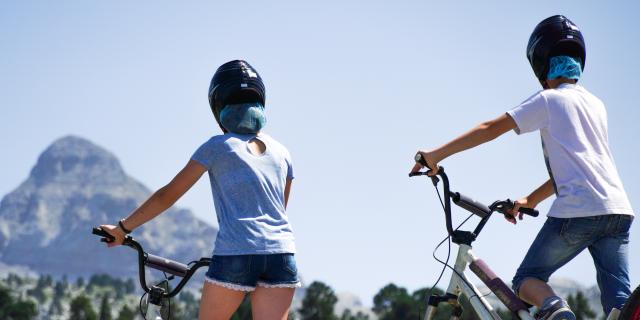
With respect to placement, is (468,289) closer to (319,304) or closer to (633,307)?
(633,307)

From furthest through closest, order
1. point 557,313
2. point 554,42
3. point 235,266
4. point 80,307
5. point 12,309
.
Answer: point 80,307 → point 12,309 → point 554,42 → point 235,266 → point 557,313

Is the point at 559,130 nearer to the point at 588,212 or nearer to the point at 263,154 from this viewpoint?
the point at 588,212

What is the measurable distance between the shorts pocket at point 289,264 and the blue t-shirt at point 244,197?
0.15 feet

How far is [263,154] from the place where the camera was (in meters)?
6.44

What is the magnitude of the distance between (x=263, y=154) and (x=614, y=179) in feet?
7.46

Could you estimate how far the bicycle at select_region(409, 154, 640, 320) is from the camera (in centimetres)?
557

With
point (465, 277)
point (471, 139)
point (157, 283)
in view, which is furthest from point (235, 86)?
point (465, 277)

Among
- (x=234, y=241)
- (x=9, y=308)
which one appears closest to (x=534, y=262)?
(x=234, y=241)

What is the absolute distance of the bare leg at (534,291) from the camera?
18.4ft

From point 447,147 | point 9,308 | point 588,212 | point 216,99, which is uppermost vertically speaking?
point 216,99

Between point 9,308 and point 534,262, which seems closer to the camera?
point 534,262

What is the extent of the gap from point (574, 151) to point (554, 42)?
83 centimetres

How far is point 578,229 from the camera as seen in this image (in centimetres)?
573

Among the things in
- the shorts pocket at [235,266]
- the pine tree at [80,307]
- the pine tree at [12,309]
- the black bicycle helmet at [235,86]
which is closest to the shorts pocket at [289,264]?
the shorts pocket at [235,266]
